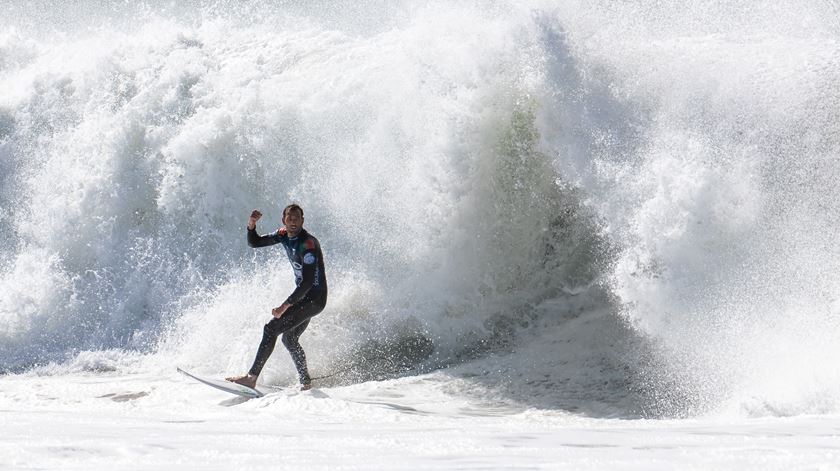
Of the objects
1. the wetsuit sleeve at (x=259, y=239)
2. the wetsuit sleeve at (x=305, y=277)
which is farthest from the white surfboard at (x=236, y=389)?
the wetsuit sleeve at (x=259, y=239)

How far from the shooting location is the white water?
5598mm

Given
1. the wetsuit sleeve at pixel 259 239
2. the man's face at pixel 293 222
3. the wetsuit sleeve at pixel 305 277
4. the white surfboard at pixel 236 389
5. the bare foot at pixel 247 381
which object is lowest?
the white surfboard at pixel 236 389

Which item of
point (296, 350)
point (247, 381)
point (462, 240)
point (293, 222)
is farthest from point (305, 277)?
point (462, 240)

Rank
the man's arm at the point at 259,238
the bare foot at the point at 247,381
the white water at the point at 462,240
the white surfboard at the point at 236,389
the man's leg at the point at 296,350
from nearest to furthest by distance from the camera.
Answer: the white water at the point at 462,240 → the white surfboard at the point at 236,389 → the bare foot at the point at 247,381 → the man's leg at the point at 296,350 → the man's arm at the point at 259,238

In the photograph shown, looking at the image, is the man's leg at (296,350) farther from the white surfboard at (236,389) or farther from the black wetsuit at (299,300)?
the white surfboard at (236,389)

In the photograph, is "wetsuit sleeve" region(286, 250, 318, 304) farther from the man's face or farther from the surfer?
the man's face

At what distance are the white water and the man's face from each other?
4.00 ft

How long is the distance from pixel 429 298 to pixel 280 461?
4.99m

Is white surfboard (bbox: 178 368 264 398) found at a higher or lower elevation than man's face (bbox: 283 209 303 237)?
lower

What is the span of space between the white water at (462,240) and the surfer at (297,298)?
0.41 metres

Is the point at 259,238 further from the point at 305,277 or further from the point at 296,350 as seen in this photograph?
the point at 296,350

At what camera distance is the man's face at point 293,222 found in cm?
661

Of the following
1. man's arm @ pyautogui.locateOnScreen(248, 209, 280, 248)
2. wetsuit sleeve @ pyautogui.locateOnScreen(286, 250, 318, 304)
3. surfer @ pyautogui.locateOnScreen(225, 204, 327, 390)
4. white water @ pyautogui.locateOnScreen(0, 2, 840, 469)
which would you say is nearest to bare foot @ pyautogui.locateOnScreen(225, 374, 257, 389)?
surfer @ pyautogui.locateOnScreen(225, 204, 327, 390)

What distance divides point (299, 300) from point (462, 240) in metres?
2.50
